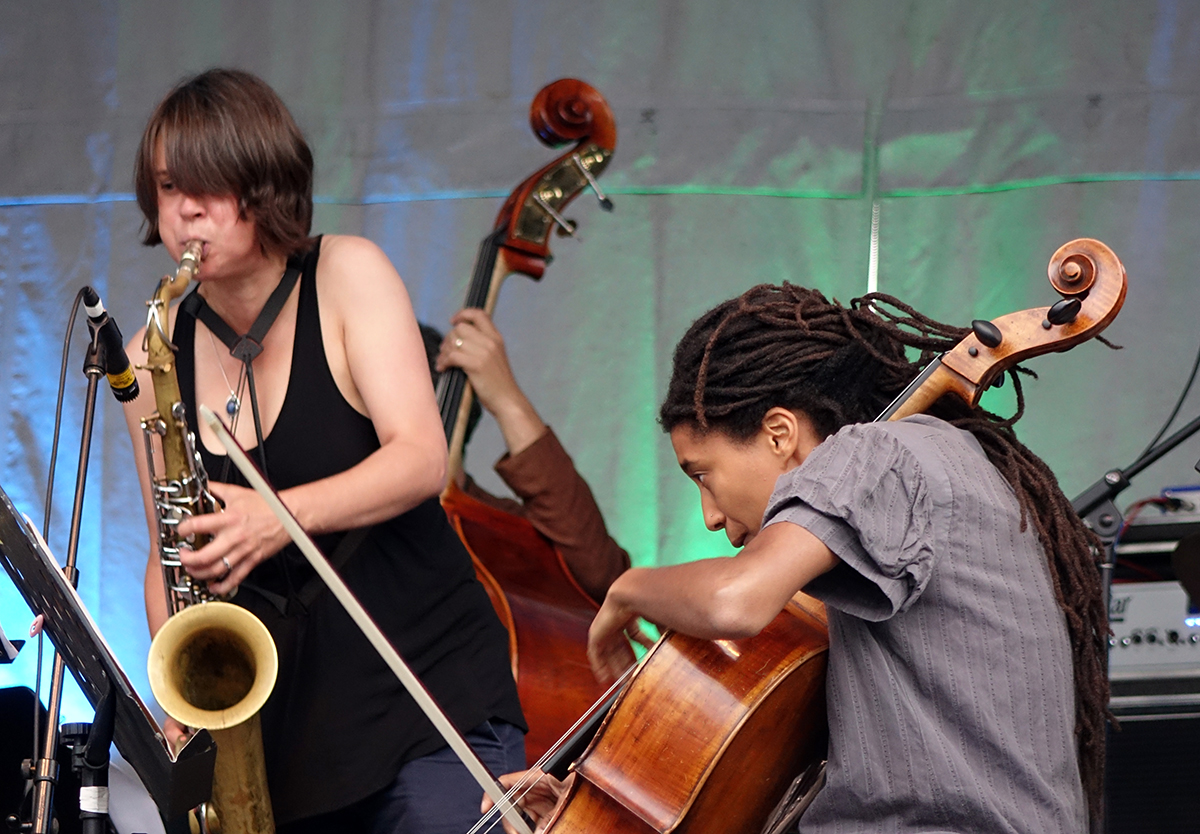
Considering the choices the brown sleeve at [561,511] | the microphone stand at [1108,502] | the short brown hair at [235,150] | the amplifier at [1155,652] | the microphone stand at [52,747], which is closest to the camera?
the microphone stand at [52,747]

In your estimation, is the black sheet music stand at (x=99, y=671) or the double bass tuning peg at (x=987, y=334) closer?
the black sheet music stand at (x=99, y=671)

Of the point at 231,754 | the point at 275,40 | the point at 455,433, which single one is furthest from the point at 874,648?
the point at 275,40

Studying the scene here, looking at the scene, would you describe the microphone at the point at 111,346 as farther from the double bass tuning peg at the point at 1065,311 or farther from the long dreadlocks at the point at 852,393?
the double bass tuning peg at the point at 1065,311

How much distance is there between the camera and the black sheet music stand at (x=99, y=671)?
1.41 m

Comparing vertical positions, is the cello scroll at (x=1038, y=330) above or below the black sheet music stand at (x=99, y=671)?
above

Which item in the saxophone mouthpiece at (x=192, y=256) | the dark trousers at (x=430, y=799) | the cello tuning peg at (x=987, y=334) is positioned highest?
the saxophone mouthpiece at (x=192, y=256)

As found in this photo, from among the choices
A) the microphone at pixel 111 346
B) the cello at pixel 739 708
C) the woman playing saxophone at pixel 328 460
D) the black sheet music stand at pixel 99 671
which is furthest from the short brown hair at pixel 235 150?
the cello at pixel 739 708

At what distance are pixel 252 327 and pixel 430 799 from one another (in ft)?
2.55

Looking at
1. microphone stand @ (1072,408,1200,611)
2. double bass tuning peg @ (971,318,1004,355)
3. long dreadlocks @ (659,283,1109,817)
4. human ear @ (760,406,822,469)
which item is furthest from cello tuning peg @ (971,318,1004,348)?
microphone stand @ (1072,408,1200,611)

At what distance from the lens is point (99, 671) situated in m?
1.45

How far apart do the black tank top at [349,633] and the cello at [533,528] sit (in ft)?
2.49

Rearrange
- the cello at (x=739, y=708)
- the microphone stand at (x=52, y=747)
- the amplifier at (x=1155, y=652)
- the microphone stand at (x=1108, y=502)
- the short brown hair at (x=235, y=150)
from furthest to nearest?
the amplifier at (x=1155, y=652), the microphone stand at (x=1108, y=502), the short brown hair at (x=235, y=150), the microphone stand at (x=52, y=747), the cello at (x=739, y=708)

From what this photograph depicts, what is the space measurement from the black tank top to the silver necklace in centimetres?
2

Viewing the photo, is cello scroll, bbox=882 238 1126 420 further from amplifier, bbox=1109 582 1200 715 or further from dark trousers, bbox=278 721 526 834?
amplifier, bbox=1109 582 1200 715
